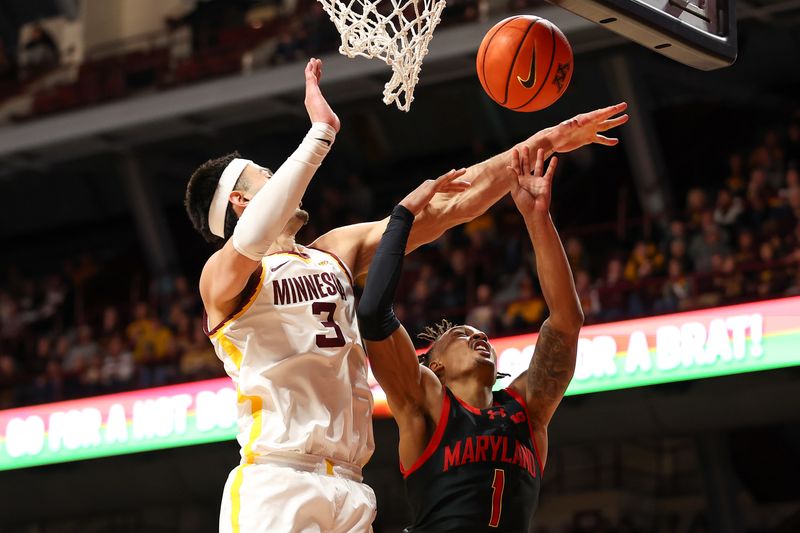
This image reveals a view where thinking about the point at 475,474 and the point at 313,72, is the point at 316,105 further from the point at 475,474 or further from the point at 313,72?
the point at 475,474

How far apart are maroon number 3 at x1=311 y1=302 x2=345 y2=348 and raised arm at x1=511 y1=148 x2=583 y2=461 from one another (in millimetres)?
636

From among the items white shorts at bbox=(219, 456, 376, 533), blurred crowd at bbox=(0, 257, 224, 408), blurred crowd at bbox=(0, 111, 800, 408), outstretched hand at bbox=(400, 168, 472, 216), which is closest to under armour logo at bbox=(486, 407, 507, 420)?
white shorts at bbox=(219, 456, 376, 533)

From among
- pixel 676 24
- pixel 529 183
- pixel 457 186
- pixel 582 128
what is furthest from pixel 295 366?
pixel 676 24

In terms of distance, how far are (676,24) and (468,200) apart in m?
0.90

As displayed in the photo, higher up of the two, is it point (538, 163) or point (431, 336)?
point (538, 163)

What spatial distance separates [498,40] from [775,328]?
13.9 feet

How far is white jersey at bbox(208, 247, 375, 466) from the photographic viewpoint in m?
3.24

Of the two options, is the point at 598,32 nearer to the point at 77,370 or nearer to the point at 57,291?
the point at 77,370

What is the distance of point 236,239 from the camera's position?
3107 mm

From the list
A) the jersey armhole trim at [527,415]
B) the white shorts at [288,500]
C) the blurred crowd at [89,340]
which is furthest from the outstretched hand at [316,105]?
the blurred crowd at [89,340]

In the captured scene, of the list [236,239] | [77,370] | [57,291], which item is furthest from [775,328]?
[57,291]

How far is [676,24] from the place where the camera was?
3.86m

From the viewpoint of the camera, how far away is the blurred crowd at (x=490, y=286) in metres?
9.10

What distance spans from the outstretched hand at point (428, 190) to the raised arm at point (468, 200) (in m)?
0.12
